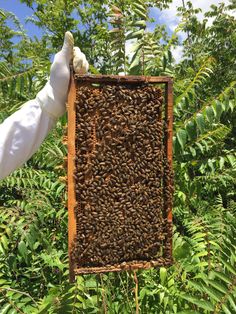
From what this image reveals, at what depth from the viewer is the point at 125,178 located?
7.72 ft

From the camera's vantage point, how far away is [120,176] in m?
2.35

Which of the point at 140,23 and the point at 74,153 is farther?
the point at 140,23

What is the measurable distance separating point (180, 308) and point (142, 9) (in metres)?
2.26

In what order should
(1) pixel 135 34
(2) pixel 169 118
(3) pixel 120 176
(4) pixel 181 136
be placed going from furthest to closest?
(4) pixel 181 136
(1) pixel 135 34
(2) pixel 169 118
(3) pixel 120 176

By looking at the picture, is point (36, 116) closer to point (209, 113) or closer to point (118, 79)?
point (118, 79)

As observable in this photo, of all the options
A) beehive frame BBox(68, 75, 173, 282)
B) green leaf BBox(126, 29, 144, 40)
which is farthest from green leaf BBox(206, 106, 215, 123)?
beehive frame BBox(68, 75, 173, 282)

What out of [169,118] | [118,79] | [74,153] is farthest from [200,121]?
[74,153]

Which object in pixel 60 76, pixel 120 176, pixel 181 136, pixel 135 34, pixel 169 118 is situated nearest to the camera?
pixel 60 76

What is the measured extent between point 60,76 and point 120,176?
59 cm

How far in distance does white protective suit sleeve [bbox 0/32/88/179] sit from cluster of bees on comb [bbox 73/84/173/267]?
113 mm

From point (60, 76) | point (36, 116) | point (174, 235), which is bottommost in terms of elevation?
point (174, 235)

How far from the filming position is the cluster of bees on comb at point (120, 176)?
2.29 metres

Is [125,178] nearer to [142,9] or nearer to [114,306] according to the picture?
[114,306]

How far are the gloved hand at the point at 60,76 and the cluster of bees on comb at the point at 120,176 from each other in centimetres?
9
